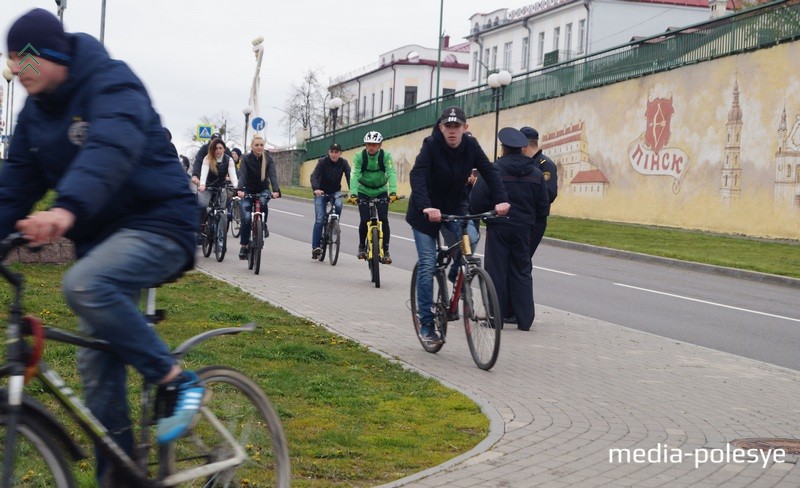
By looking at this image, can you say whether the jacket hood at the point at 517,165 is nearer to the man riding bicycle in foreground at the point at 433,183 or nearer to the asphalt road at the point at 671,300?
the man riding bicycle in foreground at the point at 433,183

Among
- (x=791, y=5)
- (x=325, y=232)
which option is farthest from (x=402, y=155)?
(x=325, y=232)

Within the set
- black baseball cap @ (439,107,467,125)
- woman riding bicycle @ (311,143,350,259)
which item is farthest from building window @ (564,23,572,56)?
black baseball cap @ (439,107,467,125)

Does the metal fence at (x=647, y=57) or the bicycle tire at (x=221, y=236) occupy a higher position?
the metal fence at (x=647, y=57)

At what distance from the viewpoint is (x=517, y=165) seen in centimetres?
1164

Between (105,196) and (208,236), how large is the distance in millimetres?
15042

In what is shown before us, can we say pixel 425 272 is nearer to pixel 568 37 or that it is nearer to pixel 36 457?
pixel 36 457

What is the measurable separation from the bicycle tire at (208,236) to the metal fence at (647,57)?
53.9 ft

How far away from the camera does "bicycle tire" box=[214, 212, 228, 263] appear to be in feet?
58.9

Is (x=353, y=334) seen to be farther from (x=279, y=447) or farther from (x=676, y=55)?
(x=676, y=55)

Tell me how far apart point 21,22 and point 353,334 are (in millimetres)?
6898

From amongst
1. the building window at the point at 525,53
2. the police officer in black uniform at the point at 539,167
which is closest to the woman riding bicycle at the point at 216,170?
the police officer in black uniform at the point at 539,167

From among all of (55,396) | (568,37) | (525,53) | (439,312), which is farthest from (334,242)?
(525,53)

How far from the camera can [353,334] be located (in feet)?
34.8

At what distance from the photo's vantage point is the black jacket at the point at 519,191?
1162cm
